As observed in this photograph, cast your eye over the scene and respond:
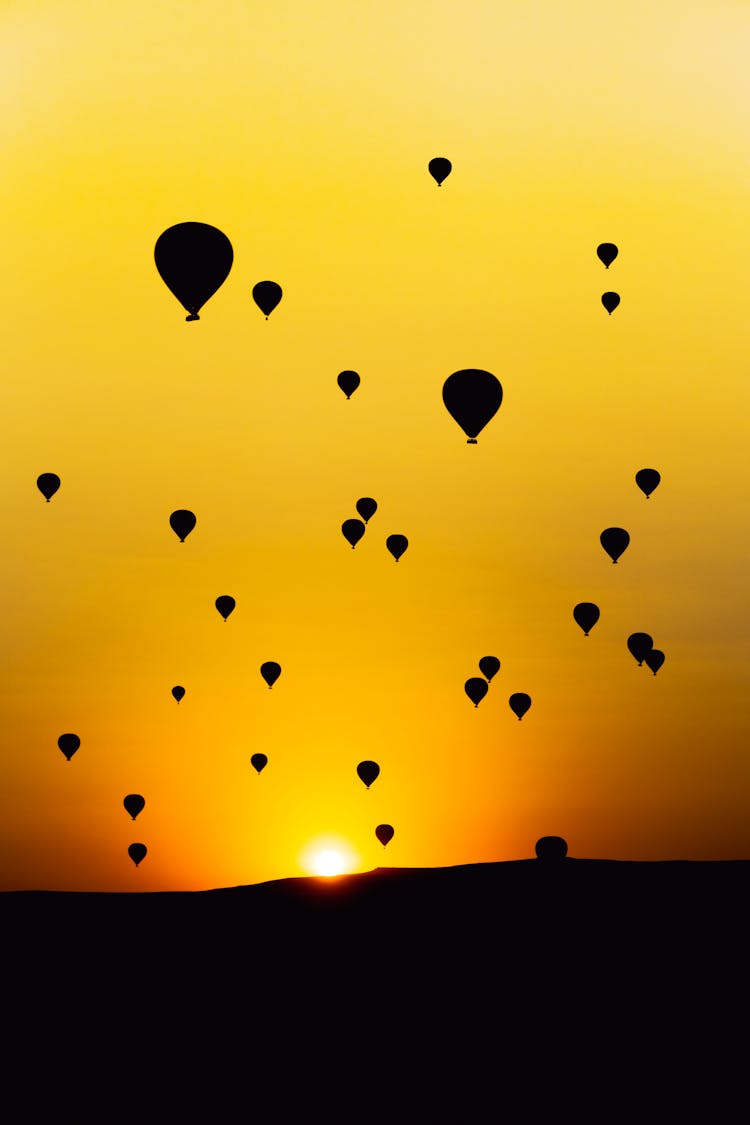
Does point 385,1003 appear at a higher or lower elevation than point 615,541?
lower

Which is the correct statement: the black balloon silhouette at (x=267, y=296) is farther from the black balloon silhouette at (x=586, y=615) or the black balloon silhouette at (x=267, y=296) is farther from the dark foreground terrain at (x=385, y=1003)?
the dark foreground terrain at (x=385, y=1003)

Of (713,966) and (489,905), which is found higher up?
(489,905)

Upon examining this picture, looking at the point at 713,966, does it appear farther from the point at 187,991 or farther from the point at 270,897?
the point at 270,897

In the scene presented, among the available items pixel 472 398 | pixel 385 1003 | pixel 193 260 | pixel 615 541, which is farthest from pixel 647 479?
pixel 385 1003

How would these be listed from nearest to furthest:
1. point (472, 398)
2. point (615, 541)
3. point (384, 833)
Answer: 1. point (472, 398)
2. point (615, 541)
3. point (384, 833)

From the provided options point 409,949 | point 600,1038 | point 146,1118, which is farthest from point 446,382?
point 409,949

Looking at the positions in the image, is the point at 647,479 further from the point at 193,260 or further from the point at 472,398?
the point at 193,260

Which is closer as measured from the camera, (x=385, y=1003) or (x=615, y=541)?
(x=615, y=541)

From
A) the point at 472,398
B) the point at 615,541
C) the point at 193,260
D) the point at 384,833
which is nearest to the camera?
the point at 193,260
